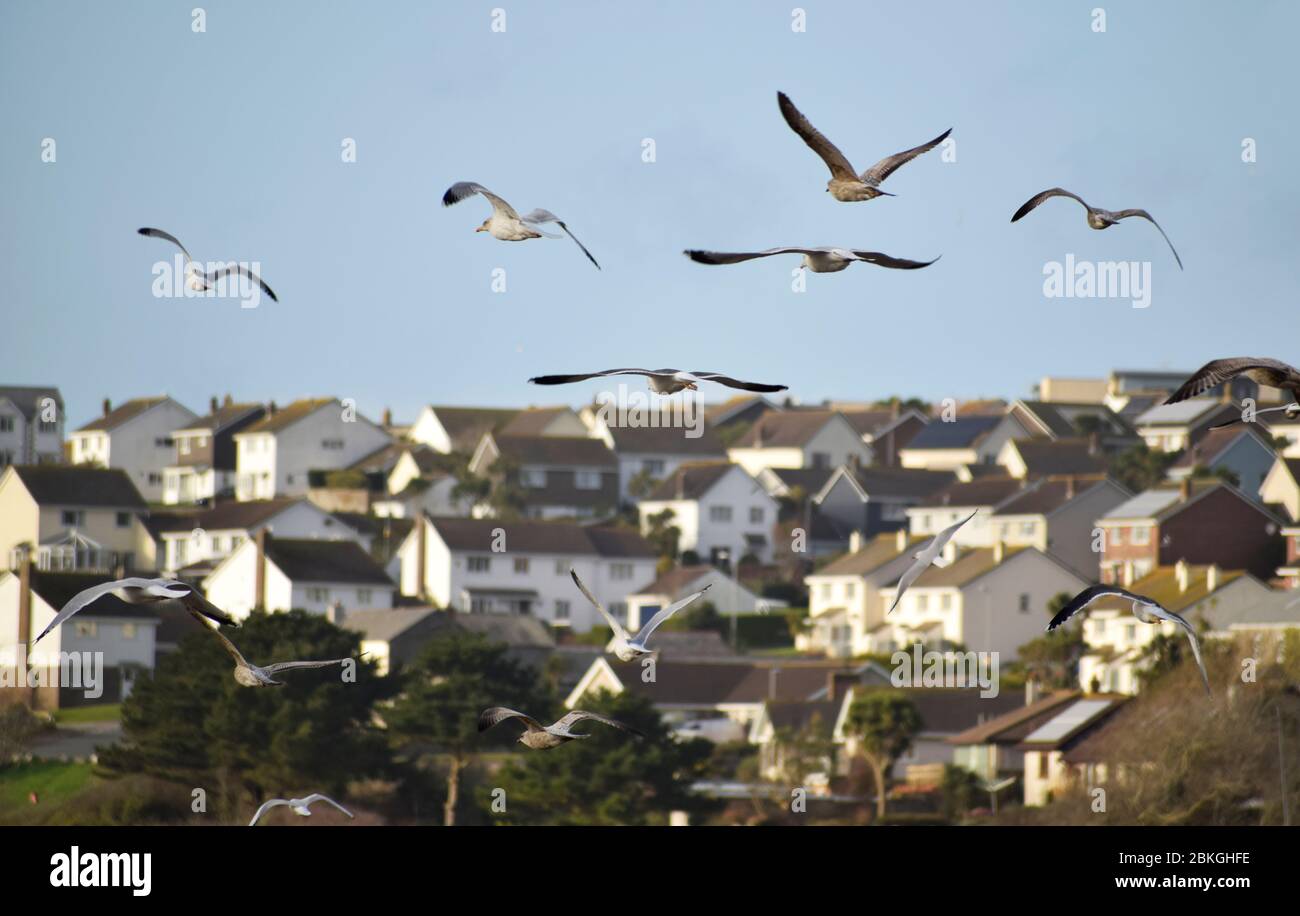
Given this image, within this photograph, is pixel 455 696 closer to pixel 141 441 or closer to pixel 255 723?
pixel 255 723

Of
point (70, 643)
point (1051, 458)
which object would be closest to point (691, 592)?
point (1051, 458)

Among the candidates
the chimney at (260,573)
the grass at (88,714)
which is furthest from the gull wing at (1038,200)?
the chimney at (260,573)

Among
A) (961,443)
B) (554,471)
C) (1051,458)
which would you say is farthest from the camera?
(961,443)

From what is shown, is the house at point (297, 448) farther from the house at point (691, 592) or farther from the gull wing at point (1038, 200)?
the gull wing at point (1038, 200)

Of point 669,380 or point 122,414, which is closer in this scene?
point 669,380

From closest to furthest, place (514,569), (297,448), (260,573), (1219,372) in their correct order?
1. (1219,372)
2. (260,573)
3. (514,569)
4. (297,448)
